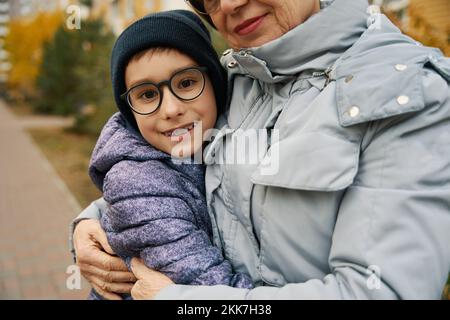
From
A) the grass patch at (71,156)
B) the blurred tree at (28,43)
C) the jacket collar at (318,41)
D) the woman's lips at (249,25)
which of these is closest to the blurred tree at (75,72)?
the grass patch at (71,156)

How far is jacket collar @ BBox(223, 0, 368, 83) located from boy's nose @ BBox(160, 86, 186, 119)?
32cm

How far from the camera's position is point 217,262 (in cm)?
144

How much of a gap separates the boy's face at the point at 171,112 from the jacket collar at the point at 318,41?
29cm

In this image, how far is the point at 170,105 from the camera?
5.24 ft

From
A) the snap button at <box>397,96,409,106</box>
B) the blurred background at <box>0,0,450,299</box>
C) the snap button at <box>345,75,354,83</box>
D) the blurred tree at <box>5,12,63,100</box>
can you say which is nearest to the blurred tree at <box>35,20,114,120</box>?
the blurred background at <box>0,0,450,299</box>

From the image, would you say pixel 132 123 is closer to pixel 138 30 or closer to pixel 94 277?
pixel 138 30

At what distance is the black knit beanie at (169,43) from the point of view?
1610 millimetres

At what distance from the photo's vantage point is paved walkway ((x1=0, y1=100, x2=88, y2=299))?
5013 mm

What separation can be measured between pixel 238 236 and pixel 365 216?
0.43 m

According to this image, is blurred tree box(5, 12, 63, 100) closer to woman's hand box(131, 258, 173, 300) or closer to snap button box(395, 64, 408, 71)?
woman's hand box(131, 258, 173, 300)

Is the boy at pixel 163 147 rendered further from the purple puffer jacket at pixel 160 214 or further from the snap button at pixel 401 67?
the snap button at pixel 401 67

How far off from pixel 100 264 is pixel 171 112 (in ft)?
2.24

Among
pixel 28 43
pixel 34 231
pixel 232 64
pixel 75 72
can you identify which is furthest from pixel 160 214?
pixel 28 43

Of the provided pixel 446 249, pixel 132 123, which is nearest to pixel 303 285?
pixel 446 249
